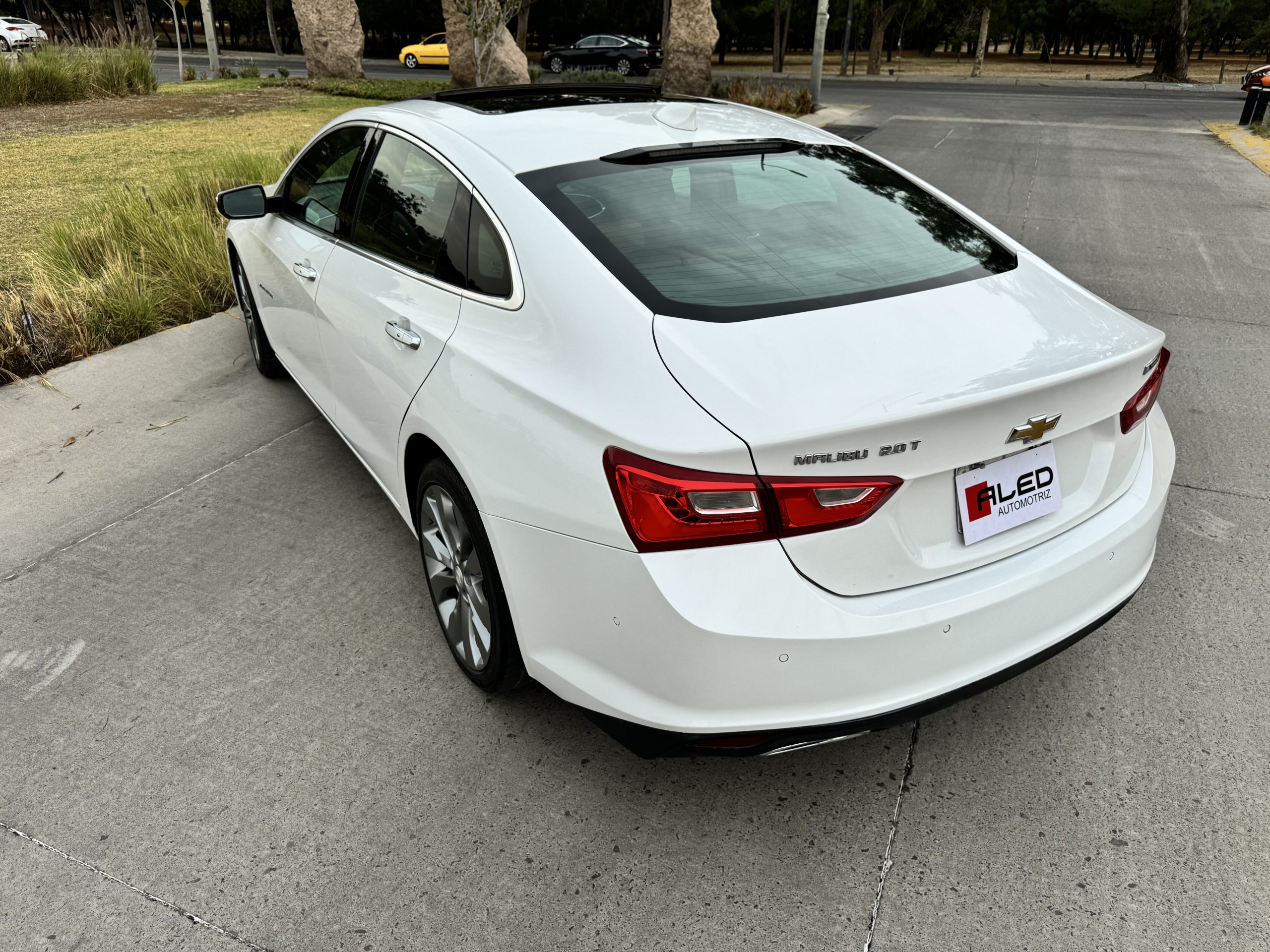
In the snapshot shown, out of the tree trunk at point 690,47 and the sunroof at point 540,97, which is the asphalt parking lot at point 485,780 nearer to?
the sunroof at point 540,97

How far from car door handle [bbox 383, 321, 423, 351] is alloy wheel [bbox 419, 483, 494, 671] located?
425 mm

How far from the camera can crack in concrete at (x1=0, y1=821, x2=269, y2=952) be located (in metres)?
2.14

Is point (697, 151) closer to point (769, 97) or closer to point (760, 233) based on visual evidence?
point (760, 233)

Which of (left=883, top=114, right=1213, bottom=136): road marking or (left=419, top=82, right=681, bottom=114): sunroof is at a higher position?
(left=419, top=82, right=681, bottom=114): sunroof

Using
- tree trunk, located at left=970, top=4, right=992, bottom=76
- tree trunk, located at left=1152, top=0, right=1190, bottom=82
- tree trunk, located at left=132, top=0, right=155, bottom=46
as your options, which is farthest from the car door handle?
tree trunk, located at left=1152, top=0, right=1190, bottom=82

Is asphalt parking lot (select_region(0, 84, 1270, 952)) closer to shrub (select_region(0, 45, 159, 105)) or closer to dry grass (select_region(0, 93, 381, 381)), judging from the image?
dry grass (select_region(0, 93, 381, 381))

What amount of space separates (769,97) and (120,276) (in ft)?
53.3

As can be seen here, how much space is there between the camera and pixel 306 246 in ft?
12.7

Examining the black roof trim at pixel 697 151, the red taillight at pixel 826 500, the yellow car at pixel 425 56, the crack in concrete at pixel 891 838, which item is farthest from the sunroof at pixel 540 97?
the yellow car at pixel 425 56

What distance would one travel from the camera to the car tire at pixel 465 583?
2539 mm

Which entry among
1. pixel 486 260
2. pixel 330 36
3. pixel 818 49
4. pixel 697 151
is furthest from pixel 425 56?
pixel 486 260

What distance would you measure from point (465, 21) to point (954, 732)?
19797 millimetres

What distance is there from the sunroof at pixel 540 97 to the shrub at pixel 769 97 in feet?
52.7

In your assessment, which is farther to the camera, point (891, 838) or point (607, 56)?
point (607, 56)
